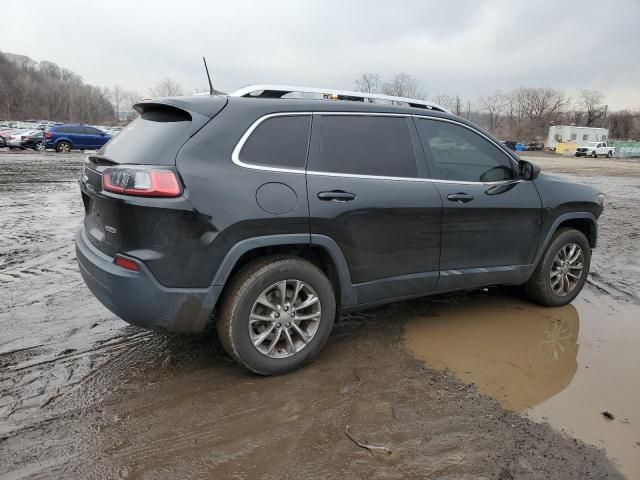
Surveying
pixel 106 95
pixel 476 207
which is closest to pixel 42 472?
pixel 476 207

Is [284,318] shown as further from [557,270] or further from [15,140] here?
[15,140]

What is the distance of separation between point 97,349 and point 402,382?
90.1 inches

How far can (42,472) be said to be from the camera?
2.42 metres

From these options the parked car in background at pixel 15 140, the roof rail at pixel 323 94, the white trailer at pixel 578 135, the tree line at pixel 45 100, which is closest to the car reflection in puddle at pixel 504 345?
the roof rail at pixel 323 94

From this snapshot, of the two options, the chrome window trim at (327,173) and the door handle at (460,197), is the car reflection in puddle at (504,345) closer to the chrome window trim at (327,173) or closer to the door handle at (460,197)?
Answer: the door handle at (460,197)

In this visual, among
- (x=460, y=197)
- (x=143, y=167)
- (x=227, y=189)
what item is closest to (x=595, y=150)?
(x=460, y=197)

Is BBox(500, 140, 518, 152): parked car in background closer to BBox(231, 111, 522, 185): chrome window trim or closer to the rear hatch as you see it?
BBox(231, 111, 522, 185): chrome window trim

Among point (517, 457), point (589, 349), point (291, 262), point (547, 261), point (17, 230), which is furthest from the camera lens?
point (17, 230)

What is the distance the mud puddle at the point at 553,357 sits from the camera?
9.78 feet

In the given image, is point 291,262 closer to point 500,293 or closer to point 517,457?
point 517,457

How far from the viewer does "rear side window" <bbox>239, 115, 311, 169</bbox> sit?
3217mm

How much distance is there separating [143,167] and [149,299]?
804 mm

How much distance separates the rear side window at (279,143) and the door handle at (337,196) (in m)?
0.24

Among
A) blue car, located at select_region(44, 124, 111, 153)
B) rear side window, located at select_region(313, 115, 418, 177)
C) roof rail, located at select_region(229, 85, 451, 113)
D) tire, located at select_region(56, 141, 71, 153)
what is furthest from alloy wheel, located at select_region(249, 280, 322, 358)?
tire, located at select_region(56, 141, 71, 153)
